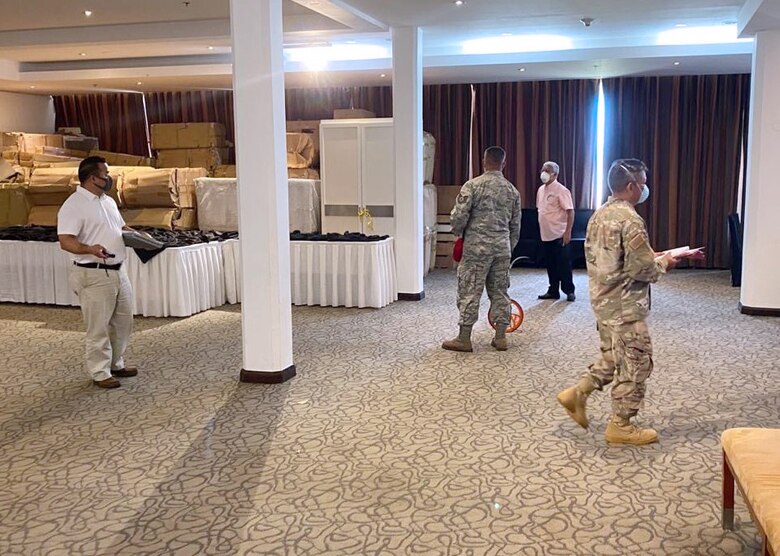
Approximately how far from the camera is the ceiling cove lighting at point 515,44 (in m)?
9.27

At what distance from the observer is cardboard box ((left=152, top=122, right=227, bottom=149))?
11203mm

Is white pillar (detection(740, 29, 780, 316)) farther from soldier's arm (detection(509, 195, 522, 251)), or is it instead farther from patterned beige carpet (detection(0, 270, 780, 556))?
soldier's arm (detection(509, 195, 522, 251))

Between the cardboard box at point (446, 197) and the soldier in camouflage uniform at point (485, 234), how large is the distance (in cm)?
539

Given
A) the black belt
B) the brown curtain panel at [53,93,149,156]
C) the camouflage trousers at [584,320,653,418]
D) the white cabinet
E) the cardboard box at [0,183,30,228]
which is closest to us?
the camouflage trousers at [584,320,653,418]

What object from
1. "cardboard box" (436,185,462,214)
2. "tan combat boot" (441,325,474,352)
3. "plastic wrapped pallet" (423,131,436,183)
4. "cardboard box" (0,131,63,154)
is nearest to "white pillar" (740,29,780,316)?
"tan combat boot" (441,325,474,352)

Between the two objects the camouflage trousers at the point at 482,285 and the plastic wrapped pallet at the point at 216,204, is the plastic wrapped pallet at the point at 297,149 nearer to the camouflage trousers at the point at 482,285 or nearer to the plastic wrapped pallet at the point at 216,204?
the plastic wrapped pallet at the point at 216,204

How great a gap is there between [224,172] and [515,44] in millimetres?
4286

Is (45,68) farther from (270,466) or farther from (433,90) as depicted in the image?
(270,466)

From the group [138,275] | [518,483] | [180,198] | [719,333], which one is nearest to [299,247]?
[138,275]

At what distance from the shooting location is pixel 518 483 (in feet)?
11.7

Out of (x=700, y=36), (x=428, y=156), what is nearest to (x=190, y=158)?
(x=428, y=156)

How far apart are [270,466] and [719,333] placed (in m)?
4.42

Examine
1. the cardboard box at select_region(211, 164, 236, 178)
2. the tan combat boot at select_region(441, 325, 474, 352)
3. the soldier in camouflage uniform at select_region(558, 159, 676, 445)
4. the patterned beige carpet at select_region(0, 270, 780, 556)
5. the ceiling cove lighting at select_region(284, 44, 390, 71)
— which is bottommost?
the patterned beige carpet at select_region(0, 270, 780, 556)

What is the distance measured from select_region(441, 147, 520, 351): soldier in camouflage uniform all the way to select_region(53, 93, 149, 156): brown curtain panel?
8.56 metres
